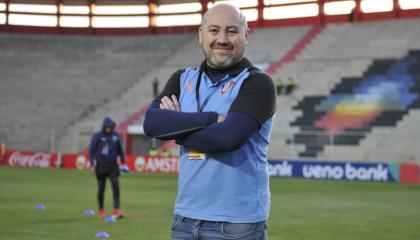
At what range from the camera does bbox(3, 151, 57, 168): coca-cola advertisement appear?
1590 inches

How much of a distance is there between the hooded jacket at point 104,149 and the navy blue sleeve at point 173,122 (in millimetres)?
11877

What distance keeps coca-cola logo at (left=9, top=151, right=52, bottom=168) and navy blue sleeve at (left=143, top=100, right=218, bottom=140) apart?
37011 mm

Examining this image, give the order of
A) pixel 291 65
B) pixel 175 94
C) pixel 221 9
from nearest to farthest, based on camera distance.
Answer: pixel 221 9
pixel 175 94
pixel 291 65

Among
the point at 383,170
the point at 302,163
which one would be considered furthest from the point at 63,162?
Answer: the point at 383,170

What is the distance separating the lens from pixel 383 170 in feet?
103

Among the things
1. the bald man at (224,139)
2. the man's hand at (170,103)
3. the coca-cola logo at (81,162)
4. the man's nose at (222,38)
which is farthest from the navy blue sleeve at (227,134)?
the coca-cola logo at (81,162)

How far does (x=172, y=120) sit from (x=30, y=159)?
1495 inches

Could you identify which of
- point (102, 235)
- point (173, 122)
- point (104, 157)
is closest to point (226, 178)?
point (173, 122)

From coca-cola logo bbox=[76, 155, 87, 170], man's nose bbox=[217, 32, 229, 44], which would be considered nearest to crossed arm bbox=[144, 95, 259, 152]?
A: man's nose bbox=[217, 32, 229, 44]

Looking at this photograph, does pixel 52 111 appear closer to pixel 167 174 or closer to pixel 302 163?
pixel 167 174

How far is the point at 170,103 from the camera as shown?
423 centimetres

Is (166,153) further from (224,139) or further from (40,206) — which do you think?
(224,139)

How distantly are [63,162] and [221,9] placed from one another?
3685cm

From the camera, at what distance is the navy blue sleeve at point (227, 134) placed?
12.9 feet
